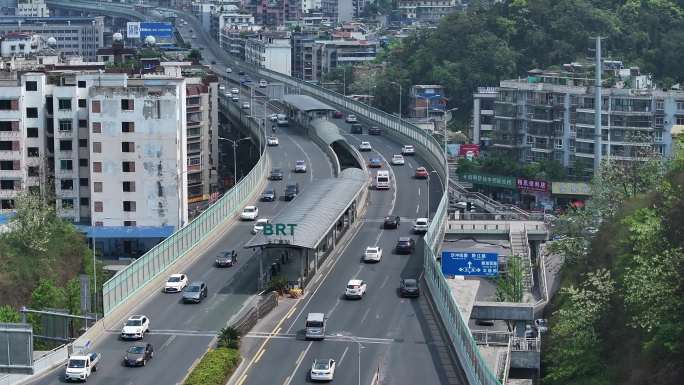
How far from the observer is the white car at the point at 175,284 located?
60688 mm

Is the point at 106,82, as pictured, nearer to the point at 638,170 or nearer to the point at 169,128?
the point at 169,128

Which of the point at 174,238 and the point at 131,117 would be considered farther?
the point at 131,117

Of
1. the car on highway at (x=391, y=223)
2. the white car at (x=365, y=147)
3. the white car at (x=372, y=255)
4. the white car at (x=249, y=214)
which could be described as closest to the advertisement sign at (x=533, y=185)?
the white car at (x=365, y=147)

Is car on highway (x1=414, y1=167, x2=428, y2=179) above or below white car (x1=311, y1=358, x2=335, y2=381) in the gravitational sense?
above

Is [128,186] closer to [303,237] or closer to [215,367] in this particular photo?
[303,237]

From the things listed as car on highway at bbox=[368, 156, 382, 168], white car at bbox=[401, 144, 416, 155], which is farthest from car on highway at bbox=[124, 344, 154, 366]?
white car at bbox=[401, 144, 416, 155]

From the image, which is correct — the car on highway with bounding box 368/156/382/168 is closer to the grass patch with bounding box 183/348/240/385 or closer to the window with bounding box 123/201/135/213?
the window with bounding box 123/201/135/213

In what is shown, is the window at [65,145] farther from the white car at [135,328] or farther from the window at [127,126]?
the white car at [135,328]

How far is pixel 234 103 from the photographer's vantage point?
142500 mm

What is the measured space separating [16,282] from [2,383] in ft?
84.2

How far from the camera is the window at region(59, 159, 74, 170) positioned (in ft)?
299

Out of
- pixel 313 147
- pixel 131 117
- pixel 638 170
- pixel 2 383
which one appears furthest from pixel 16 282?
pixel 313 147

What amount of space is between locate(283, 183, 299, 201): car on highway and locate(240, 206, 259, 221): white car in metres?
6.54

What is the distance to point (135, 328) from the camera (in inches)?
2082
